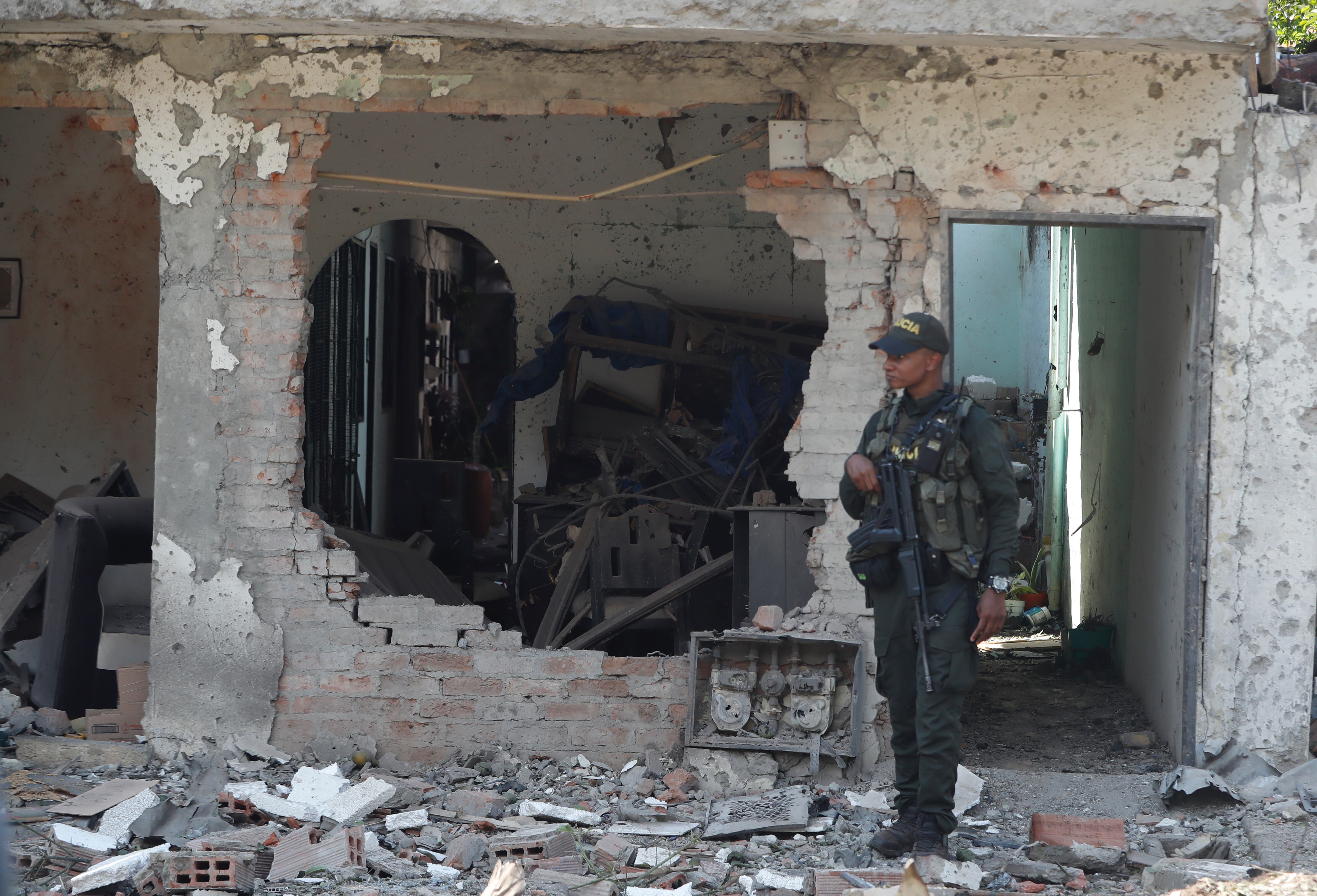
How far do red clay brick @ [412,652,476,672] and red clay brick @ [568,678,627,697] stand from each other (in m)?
0.45

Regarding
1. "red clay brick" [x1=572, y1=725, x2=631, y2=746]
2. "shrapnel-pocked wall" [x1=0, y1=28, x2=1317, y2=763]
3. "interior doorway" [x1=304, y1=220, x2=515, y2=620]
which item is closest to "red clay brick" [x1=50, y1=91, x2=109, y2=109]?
"shrapnel-pocked wall" [x1=0, y1=28, x2=1317, y2=763]

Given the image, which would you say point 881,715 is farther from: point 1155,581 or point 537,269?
point 537,269

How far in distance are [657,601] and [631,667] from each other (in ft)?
2.99

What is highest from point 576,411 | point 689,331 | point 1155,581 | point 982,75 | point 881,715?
point 982,75

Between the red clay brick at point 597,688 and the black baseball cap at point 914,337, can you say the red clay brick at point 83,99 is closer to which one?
the red clay brick at point 597,688

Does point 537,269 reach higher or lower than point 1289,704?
higher

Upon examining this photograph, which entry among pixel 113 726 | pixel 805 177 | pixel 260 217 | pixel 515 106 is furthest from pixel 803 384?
pixel 113 726

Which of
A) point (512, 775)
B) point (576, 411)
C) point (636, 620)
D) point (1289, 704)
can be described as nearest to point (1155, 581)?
point (1289, 704)

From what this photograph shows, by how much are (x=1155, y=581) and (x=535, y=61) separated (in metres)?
3.76

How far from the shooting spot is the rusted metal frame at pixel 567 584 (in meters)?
6.32

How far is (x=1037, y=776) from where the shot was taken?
4.94 m

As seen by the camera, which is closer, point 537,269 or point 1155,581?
point 1155,581

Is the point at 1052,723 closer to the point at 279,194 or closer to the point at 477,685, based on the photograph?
the point at 477,685

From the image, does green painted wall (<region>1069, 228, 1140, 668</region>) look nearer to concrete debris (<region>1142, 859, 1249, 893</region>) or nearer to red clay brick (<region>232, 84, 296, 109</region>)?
concrete debris (<region>1142, 859, 1249, 893</region>)
